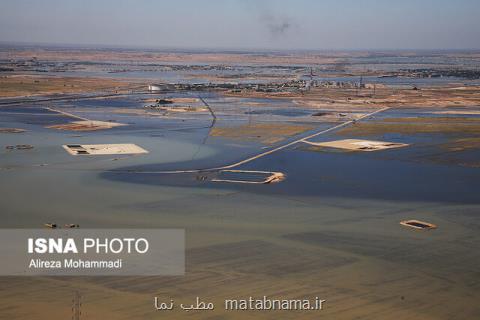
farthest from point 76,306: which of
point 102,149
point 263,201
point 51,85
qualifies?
point 51,85

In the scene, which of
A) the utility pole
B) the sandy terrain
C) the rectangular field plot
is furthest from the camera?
the sandy terrain

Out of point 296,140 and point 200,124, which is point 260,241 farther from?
point 200,124

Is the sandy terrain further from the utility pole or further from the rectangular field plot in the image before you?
the utility pole

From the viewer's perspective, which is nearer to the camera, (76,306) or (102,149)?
(76,306)

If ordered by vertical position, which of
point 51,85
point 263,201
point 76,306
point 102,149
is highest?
point 51,85

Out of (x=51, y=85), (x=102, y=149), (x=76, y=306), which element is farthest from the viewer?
(x=51, y=85)

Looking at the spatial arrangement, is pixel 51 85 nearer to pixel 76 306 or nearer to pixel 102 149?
pixel 102 149

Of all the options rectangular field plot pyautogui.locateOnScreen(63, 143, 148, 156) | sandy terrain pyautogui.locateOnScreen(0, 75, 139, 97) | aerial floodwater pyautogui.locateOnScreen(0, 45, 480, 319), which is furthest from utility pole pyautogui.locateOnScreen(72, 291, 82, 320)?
sandy terrain pyautogui.locateOnScreen(0, 75, 139, 97)

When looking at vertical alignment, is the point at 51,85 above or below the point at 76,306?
above

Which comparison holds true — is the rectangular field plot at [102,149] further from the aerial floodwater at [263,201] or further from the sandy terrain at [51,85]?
the sandy terrain at [51,85]

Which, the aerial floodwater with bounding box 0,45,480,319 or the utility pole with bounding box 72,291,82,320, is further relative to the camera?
the aerial floodwater with bounding box 0,45,480,319
